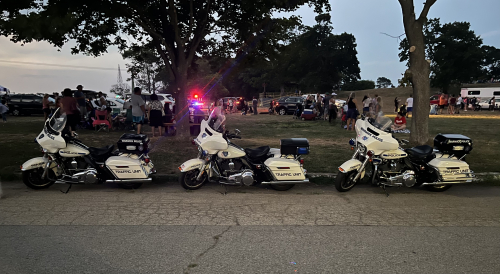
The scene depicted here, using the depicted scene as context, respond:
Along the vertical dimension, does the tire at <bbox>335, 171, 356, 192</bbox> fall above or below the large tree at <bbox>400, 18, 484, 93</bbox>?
below

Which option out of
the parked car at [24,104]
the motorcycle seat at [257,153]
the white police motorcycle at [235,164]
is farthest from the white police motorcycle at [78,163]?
the parked car at [24,104]

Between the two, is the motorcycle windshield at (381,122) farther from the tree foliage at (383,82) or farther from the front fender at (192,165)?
the tree foliage at (383,82)

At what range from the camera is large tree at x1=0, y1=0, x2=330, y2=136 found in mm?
9641

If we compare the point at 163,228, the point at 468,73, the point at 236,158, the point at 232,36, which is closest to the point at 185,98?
the point at 232,36

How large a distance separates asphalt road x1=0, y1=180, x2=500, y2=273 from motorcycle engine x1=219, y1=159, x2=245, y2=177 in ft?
1.23

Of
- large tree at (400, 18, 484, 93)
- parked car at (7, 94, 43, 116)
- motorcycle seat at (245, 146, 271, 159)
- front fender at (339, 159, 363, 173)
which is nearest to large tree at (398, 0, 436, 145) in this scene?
front fender at (339, 159, 363, 173)

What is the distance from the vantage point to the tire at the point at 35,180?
244 inches

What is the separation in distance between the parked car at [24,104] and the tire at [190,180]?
23.6 metres

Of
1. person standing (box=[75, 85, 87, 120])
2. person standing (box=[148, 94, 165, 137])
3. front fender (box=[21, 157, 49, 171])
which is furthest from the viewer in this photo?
person standing (box=[75, 85, 87, 120])

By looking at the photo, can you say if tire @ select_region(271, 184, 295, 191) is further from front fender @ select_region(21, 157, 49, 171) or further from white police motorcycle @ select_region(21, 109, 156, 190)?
front fender @ select_region(21, 157, 49, 171)

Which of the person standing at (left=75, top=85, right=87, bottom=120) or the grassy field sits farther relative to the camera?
the person standing at (left=75, top=85, right=87, bottom=120)

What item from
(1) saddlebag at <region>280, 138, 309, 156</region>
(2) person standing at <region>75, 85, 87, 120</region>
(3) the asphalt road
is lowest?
(3) the asphalt road

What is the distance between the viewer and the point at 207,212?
5207 mm

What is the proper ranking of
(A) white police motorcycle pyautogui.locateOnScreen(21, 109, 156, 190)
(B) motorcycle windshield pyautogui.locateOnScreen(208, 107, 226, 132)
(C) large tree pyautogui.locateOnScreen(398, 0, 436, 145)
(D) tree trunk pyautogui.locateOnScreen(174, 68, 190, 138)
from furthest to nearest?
(D) tree trunk pyautogui.locateOnScreen(174, 68, 190, 138) → (C) large tree pyautogui.locateOnScreen(398, 0, 436, 145) → (B) motorcycle windshield pyautogui.locateOnScreen(208, 107, 226, 132) → (A) white police motorcycle pyautogui.locateOnScreen(21, 109, 156, 190)
